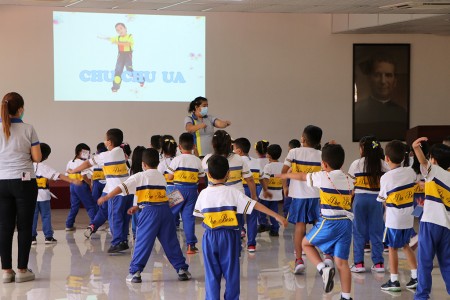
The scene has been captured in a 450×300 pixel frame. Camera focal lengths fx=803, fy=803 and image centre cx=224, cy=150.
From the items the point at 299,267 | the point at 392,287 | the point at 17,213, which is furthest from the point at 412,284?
the point at 17,213

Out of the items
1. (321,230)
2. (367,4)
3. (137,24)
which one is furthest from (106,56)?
(321,230)

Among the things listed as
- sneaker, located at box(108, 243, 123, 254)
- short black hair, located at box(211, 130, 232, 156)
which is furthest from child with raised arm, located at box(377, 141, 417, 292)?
sneaker, located at box(108, 243, 123, 254)

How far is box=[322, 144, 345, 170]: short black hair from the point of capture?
5.72 m

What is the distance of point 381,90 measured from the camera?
14.2 meters

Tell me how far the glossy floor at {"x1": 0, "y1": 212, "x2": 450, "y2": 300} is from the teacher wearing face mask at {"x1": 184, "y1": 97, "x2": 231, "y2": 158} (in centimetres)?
151

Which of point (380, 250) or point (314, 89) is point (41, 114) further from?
point (380, 250)

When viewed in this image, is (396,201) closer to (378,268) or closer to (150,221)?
(378,268)

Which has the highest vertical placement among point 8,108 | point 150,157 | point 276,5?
point 276,5

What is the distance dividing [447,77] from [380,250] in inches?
318

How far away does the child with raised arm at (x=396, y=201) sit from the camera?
6270mm

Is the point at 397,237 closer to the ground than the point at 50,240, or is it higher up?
higher up

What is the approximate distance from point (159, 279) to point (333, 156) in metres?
1.99

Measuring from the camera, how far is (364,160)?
6.89m

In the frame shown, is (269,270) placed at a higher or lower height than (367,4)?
lower
